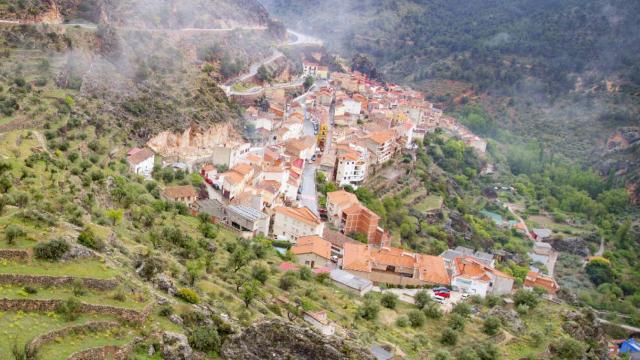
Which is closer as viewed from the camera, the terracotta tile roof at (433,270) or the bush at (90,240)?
the bush at (90,240)

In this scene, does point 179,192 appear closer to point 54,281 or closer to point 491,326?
point 491,326

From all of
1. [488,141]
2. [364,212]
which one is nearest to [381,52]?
[488,141]

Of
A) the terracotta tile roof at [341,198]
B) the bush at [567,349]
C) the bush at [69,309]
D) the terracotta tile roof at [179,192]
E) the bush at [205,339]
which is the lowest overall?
the bush at [567,349]

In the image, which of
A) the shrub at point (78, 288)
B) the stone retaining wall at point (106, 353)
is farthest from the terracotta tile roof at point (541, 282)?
the shrub at point (78, 288)

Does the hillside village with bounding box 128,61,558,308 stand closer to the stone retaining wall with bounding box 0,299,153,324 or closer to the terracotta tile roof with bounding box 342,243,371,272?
the terracotta tile roof with bounding box 342,243,371,272

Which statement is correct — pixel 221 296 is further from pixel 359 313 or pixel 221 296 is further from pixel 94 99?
pixel 94 99

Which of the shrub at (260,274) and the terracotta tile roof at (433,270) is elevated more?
the shrub at (260,274)

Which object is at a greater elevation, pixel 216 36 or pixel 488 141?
pixel 216 36

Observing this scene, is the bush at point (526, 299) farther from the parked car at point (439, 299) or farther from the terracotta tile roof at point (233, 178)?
the terracotta tile roof at point (233, 178)

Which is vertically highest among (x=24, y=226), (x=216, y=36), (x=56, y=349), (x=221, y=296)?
(x=216, y=36)
